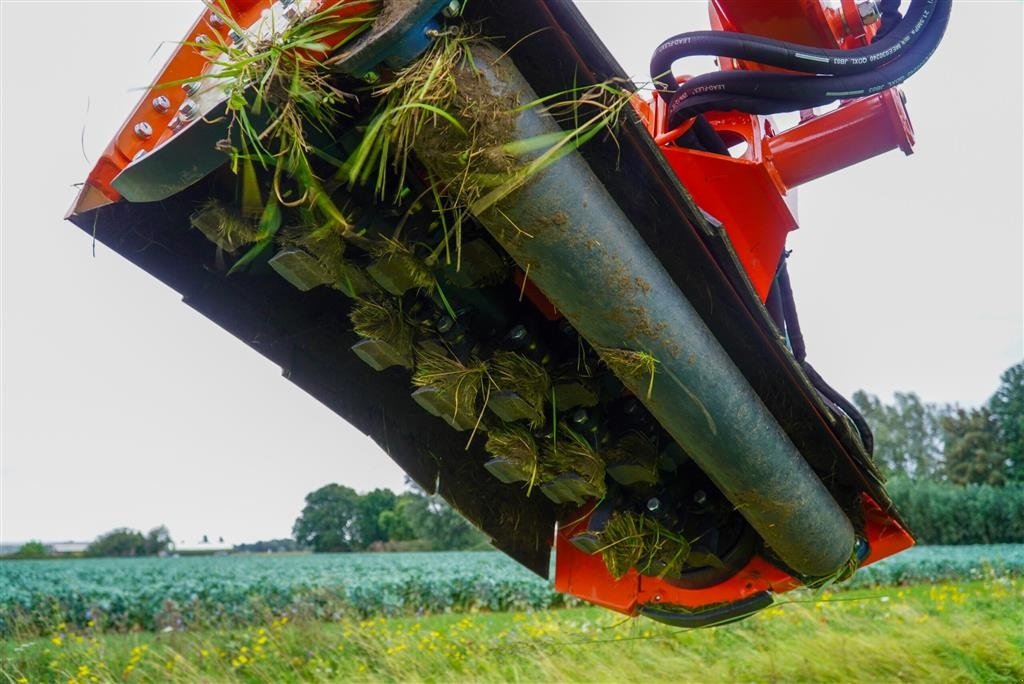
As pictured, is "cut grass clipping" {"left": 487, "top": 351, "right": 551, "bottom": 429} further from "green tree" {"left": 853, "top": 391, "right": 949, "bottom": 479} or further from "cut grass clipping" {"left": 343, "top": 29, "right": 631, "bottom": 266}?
"green tree" {"left": 853, "top": 391, "right": 949, "bottom": 479}

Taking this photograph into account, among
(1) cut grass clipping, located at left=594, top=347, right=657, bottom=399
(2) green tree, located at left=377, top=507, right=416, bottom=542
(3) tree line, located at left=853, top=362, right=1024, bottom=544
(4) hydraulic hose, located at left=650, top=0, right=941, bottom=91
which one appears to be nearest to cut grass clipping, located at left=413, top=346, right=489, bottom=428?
(1) cut grass clipping, located at left=594, top=347, right=657, bottom=399

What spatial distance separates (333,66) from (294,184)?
1.58 ft

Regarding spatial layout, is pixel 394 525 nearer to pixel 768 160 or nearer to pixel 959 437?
pixel 959 437

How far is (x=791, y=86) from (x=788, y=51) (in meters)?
0.11

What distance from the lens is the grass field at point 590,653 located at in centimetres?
460

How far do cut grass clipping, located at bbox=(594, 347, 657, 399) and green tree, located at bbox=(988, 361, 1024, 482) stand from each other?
3118 centimetres

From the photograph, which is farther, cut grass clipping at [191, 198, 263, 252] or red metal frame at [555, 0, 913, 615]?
red metal frame at [555, 0, 913, 615]

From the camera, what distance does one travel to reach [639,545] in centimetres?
285

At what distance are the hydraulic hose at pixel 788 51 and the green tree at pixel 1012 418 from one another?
3045cm

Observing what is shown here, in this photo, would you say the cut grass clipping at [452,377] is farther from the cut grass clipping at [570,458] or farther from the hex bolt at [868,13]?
the hex bolt at [868,13]

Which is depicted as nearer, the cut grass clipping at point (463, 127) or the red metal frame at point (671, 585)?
the cut grass clipping at point (463, 127)

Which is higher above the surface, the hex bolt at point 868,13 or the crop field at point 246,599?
the hex bolt at point 868,13

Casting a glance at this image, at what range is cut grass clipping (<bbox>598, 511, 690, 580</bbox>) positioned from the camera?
285 cm

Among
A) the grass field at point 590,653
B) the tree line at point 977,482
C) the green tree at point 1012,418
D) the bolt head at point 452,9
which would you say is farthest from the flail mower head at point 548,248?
the green tree at point 1012,418
